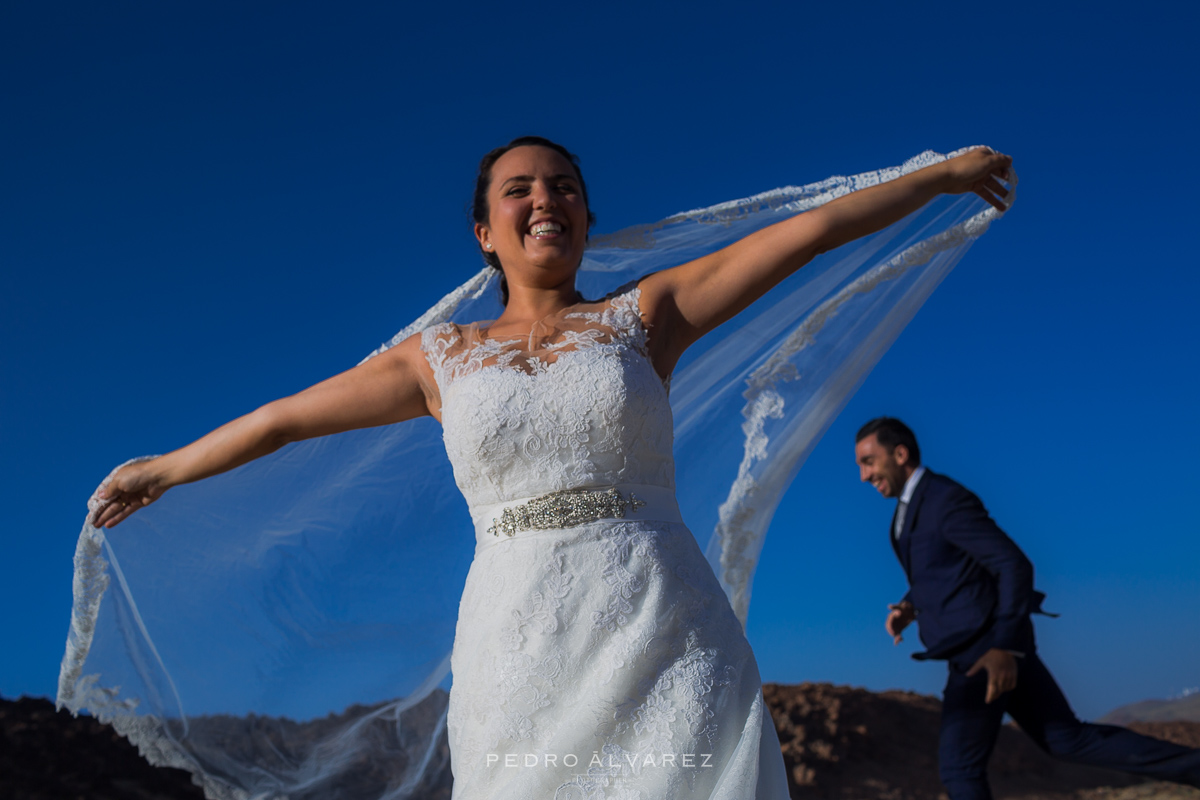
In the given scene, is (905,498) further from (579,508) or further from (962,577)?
(579,508)

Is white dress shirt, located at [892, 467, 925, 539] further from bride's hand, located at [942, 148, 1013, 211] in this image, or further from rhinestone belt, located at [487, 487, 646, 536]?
rhinestone belt, located at [487, 487, 646, 536]

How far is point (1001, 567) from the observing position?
3707mm

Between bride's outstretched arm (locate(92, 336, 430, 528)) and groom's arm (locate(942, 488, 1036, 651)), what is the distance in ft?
7.99

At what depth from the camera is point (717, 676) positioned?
196 centimetres

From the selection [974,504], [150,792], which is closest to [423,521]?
[974,504]

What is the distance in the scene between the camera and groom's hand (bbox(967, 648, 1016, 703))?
365cm

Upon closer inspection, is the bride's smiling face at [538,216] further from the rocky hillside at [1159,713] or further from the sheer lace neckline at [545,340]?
the rocky hillside at [1159,713]

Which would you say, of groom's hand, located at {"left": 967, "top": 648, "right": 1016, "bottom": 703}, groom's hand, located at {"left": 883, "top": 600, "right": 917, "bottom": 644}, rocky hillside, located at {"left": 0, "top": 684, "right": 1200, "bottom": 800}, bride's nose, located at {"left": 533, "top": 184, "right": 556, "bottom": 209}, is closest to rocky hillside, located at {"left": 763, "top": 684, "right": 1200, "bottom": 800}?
rocky hillside, located at {"left": 0, "top": 684, "right": 1200, "bottom": 800}

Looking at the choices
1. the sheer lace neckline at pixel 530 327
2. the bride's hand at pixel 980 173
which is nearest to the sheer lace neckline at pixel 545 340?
the sheer lace neckline at pixel 530 327

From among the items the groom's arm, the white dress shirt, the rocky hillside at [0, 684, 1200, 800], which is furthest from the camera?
the rocky hillside at [0, 684, 1200, 800]

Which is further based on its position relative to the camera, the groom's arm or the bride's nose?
the groom's arm

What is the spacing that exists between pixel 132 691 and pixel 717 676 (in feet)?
7.53

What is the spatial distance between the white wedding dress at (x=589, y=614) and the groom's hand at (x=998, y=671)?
2050 mm

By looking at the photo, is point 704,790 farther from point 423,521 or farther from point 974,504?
point 974,504
